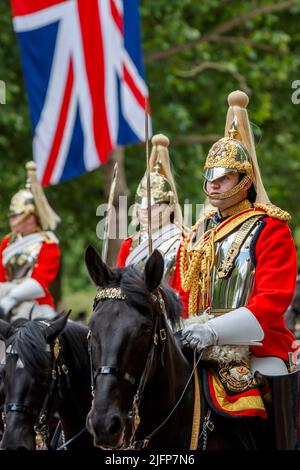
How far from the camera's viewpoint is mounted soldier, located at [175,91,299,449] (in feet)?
17.9

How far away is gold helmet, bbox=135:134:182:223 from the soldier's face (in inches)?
55.2

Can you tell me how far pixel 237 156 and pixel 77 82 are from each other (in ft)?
21.0

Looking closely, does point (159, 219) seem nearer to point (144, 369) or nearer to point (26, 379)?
point (26, 379)

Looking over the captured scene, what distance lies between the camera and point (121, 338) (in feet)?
15.6

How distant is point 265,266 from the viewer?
5.59 metres

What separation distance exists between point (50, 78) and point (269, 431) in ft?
23.6

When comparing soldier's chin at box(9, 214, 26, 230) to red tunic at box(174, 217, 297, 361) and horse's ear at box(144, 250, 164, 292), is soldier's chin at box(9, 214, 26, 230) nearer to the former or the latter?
red tunic at box(174, 217, 297, 361)

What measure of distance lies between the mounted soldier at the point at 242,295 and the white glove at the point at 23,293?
Answer: 361 centimetres

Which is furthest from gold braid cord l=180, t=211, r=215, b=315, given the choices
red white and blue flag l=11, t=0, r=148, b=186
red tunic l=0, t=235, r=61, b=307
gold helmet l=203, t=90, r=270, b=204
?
red white and blue flag l=11, t=0, r=148, b=186

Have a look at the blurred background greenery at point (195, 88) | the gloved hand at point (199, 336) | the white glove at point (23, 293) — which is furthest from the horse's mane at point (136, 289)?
the blurred background greenery at point (195, 88)

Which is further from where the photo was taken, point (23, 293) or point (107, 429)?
point (23, 293)

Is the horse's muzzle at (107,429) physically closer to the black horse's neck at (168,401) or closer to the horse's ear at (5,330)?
the black horse's neck at (168,401)

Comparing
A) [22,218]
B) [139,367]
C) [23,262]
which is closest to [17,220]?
[22,218]
